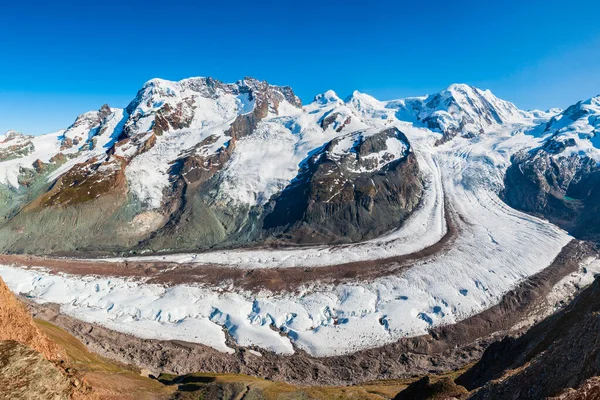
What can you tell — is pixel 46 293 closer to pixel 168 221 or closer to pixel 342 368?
pixel 168 221

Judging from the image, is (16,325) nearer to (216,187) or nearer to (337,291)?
(337,291)

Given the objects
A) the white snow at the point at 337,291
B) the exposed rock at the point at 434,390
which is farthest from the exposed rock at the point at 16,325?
the white snow at the point at 337,291

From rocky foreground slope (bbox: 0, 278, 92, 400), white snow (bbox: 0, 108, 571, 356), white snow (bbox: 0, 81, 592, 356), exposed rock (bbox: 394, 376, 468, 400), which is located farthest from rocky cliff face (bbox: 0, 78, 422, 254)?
rocky foreground slope (bbox: 0, 278, 92, 400)

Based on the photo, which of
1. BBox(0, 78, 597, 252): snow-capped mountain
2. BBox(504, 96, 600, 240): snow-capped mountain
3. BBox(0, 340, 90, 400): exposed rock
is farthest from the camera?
BBox(504, 96, 600, 240): snow-capped mountain

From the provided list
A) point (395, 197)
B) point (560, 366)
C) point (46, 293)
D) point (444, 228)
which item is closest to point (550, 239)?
point (444, 228)

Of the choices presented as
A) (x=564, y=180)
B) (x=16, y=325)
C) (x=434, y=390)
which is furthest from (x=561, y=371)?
(x=564, y=180)

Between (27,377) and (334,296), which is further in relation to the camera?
(334,296)

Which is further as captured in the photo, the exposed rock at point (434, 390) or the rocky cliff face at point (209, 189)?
the rocky cliff face at point (209, 189)

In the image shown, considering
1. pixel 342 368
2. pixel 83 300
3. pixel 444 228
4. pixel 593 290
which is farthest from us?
pixel 444 228

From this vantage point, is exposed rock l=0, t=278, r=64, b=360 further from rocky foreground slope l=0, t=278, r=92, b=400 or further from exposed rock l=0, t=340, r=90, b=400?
exposed rock l=0, t=340, r=90, b=400

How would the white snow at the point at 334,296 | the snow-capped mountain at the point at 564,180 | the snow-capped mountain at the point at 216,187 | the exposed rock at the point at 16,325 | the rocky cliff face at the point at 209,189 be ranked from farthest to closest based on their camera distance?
the snow-capped mountain at the point at 564,180, the snow-capped mountain at the point at 216,187, the rocky cliff face at the point at 209,189, the white snow at the point at 334,296, the exposed rock at the point at 16,325

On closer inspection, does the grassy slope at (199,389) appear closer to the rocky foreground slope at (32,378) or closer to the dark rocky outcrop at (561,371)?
the rocky foreground slope at (32,378)
